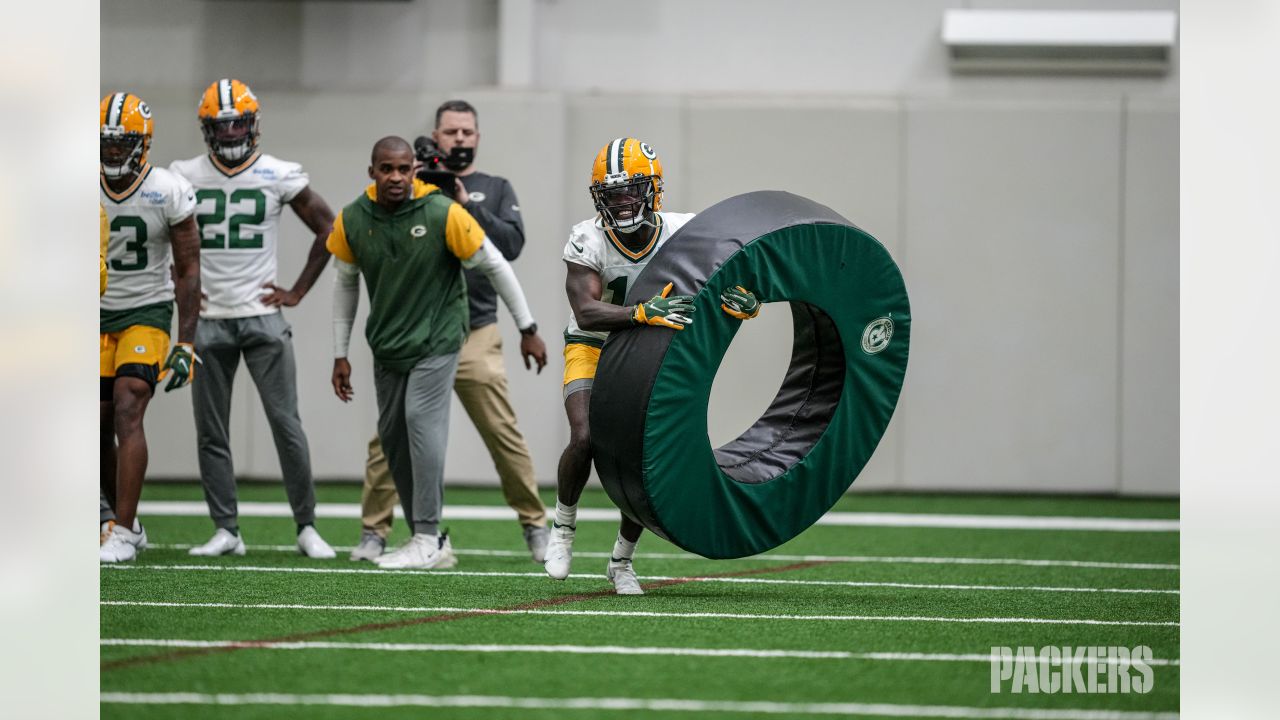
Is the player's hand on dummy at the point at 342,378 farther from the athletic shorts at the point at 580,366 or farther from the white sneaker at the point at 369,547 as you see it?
the athletic shorts at the point at 580,366

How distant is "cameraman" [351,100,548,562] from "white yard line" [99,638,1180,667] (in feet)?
6.78

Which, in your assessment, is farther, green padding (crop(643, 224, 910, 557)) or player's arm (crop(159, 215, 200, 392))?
player's arm (crop(159, 215, 200, 392))

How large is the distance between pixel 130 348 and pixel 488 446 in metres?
1.46

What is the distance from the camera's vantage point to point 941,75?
9.79 metres

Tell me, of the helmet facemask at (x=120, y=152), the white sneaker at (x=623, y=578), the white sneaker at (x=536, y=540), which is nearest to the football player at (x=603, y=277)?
the white sneaker at (x=623, y=578)

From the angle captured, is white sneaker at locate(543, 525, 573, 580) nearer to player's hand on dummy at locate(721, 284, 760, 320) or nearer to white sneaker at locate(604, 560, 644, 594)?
white sneaker at locate(604, 560, 644, 594)

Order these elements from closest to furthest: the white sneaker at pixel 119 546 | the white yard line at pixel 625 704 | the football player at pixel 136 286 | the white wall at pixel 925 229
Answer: the white yard line at pixel 625 704 < the white sneaker at pixel 119 546 < the football player at pixel 136 286 < the white wall at pixel 925 229

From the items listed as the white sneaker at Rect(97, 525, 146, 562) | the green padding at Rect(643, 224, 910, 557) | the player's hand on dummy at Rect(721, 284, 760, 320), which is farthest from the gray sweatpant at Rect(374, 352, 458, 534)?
the player's hand on dummy at Rect(721, 284, 760, 320)

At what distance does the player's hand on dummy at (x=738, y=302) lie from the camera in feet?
14.5

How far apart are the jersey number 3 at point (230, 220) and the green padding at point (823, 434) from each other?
7.95ft

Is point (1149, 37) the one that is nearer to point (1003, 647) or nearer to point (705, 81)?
point (705, 81)

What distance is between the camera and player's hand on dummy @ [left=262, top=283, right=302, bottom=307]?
5977 millimetres

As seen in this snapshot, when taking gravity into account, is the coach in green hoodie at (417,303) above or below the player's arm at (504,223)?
below
